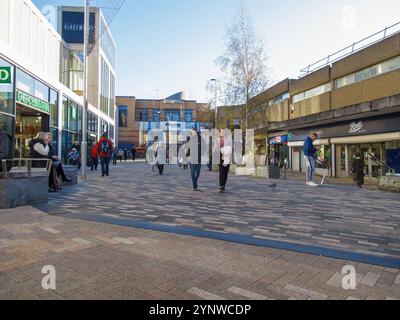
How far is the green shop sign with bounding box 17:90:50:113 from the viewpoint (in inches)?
617

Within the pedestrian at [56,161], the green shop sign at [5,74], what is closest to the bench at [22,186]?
the pedestrian at [56,161]

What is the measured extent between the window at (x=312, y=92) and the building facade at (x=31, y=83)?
18.8m

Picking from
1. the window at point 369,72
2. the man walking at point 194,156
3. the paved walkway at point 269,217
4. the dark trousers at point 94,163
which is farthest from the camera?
the dark trousers at point 94,163

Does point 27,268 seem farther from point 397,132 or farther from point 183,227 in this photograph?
point 397,132

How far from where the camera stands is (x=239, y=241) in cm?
407

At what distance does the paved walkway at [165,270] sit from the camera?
102 inches

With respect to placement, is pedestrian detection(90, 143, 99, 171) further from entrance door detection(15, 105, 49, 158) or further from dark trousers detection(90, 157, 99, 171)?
entrance door detection(15, 105, 49, 158)

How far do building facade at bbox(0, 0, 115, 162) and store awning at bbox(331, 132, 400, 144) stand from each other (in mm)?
18517

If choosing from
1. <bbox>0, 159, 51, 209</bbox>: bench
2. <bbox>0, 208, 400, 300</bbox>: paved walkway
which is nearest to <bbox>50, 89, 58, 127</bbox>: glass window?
<bbox>0, 159, 51, 209</bbox>: bench

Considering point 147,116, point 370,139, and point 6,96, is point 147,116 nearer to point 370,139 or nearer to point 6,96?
point 370,139

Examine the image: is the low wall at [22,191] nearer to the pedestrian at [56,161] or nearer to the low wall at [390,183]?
the pedestrian at [56,161]

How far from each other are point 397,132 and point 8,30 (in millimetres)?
19930

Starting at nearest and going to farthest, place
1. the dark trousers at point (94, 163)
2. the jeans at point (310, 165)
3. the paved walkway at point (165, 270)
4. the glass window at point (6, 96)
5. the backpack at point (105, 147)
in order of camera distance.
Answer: the paved walkway at point (165, 270) → the jeans at point (310, 165) → the glass window at point (6, 96) → the backpack at point (105, 147) → the dark trousers at point (94, 163)

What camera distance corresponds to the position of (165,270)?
307 centimetres
